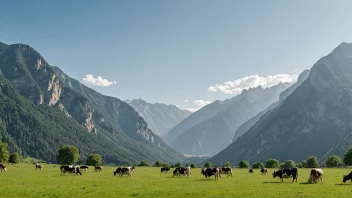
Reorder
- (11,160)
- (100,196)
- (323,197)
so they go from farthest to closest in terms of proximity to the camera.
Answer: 1. (11,160)
2. (100,196)
3. (323,197)

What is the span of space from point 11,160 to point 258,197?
15207cm

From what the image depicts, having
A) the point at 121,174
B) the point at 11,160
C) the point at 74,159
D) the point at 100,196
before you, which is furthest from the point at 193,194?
the point at 11,160

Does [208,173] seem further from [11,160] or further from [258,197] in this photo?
[11,160]

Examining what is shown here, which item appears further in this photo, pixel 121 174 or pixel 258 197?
pixel 121 174

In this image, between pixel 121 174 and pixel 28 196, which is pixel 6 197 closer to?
pixel 28 196

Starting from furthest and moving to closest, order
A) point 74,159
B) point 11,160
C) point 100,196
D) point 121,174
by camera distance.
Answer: point 11,160
point 74,159
point 121,174
point 100,196

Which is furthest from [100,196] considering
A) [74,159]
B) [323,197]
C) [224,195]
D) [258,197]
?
[74,159]

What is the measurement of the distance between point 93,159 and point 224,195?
12229cm

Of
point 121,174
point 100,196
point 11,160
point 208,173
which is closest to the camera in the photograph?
point 100,196

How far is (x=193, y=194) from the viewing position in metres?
33.6

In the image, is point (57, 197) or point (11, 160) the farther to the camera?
point (11, 160)

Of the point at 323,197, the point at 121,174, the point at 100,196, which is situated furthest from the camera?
the point at 121,174

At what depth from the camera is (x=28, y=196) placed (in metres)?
32.5

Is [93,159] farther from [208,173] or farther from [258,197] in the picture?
[258,197]
